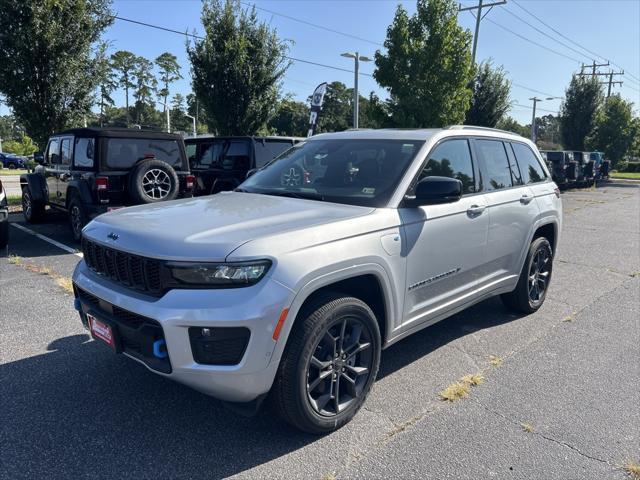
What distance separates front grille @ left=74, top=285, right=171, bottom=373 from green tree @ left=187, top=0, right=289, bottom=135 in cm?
1283

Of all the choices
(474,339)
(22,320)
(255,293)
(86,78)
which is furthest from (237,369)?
(86,78)

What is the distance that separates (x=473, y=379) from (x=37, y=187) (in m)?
9.37

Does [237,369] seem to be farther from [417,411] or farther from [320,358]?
[417,411]

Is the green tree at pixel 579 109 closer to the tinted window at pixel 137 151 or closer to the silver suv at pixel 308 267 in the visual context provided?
the tinted window at pixel 137 151

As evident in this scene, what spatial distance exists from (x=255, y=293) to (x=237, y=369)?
393 mm

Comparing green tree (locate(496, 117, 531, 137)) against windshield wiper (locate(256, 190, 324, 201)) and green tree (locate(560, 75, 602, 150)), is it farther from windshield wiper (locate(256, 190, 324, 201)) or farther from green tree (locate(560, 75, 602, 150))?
windshield wiper (locate(256, 190, 324, 201))

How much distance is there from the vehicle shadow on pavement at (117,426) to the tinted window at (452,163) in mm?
1526

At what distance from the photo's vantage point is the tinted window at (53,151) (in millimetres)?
9141

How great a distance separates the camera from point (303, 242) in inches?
107

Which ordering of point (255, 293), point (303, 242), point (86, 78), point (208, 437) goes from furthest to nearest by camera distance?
point (86, 78)
point (208, 437)
point (303, 242)
point (255, 293)

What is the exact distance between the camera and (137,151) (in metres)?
8.38

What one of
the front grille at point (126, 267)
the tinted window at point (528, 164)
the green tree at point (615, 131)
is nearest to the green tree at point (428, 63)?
the tinted window at point (528, 164)

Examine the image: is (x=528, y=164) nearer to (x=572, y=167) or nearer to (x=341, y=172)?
(x=341, y=172)

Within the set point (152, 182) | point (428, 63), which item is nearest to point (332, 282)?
point (152, 182)
